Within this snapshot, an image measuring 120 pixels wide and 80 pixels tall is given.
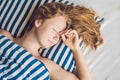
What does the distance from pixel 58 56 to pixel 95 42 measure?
16 centimetres

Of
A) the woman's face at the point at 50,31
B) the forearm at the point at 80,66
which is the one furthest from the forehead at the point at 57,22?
the forearm at the point at 80,66

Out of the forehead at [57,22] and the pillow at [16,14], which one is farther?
the pillow at [16,14]

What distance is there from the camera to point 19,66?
3.67 ft

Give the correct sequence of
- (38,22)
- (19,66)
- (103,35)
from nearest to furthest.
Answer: (19,66), (38,22), (103,35)

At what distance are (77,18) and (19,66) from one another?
0.93ft

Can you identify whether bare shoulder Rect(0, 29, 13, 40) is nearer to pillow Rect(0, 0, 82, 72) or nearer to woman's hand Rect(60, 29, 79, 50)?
pillow Rect(0, 0, 82, 72)

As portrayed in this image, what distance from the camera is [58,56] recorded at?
1215 mm

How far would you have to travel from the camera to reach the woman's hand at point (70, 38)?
121cm

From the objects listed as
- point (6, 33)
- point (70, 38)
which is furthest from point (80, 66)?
point (6, 33)

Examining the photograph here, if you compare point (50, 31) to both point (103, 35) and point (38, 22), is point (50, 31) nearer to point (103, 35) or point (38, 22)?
point (38, 22)

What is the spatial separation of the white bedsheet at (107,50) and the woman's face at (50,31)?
0.57 feet

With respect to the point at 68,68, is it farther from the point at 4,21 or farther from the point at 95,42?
the point at 4,21

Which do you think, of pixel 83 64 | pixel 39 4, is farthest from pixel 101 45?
pixel 39 4

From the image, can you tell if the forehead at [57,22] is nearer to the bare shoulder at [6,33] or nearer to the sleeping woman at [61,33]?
the sleeping woman at [61,33]
